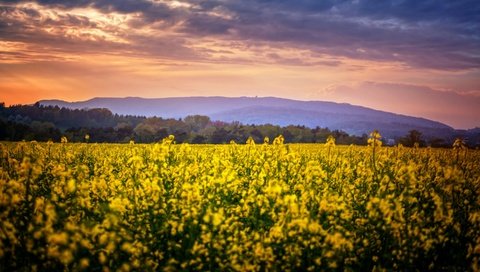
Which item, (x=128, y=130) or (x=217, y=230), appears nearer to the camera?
(x=217, y=230)

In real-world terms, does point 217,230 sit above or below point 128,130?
below

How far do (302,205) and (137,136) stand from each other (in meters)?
62.4

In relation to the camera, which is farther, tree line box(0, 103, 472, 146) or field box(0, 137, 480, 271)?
tree line box(0, 103, 472, 146)

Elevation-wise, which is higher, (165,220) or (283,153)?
(283,153)

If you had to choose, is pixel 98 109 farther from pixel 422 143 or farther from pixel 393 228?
pixel 393 228

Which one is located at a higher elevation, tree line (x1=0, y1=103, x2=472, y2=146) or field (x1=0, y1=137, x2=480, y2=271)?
tree line (x1=0, y1=103, x2=472, y2=146)

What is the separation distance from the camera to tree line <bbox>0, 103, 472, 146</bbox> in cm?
5475

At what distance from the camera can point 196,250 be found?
6.45 meters

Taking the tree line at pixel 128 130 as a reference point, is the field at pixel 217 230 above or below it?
below

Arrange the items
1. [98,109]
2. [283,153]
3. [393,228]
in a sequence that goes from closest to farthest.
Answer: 1. [393,228]
2. [283,153]
3. [98,109]

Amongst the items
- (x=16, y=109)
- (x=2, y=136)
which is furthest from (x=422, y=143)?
(x=16, y=109)

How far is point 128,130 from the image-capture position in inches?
2830

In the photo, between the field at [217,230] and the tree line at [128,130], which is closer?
the field at [217,230]

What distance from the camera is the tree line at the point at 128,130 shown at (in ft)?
180
